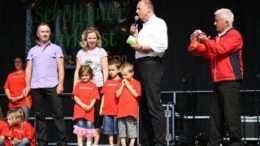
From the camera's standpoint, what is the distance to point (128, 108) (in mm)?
7773

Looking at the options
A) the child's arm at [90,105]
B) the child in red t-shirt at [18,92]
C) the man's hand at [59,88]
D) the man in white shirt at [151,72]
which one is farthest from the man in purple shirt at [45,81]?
the man in white shirt at [151,72]

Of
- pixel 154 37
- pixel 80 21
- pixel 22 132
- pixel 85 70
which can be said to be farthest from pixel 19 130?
pixel 80 21

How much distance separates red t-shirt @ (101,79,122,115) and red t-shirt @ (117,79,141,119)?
14 centimetres

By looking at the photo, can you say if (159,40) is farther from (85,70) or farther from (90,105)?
(90,105)

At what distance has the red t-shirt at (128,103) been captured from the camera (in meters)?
7.77

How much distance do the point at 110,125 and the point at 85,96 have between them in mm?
558

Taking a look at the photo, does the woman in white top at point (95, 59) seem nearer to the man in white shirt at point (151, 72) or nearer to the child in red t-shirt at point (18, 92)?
the man in white shirt at point (151, 72)

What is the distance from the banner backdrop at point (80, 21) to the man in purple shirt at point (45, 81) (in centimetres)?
259

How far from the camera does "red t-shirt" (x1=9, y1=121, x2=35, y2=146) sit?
26.5 feet

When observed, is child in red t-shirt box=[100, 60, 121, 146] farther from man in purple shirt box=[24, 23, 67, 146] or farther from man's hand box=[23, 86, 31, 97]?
man's hand box=[23, 86, 31, 97]

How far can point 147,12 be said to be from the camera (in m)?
7.09

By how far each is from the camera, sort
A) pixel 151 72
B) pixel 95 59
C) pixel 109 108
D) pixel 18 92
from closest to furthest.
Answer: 1. pixel 151 72
2. pixel 109 108
3. pixel 95 59
4. pixel 18 92

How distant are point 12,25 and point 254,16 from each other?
15.6ft

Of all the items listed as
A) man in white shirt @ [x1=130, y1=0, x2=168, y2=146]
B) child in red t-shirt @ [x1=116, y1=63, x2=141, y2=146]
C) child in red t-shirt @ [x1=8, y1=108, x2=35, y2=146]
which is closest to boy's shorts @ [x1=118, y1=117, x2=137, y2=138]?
child in red t-shirt @ [x1=116, y1=63, x2=141, y2=146]
